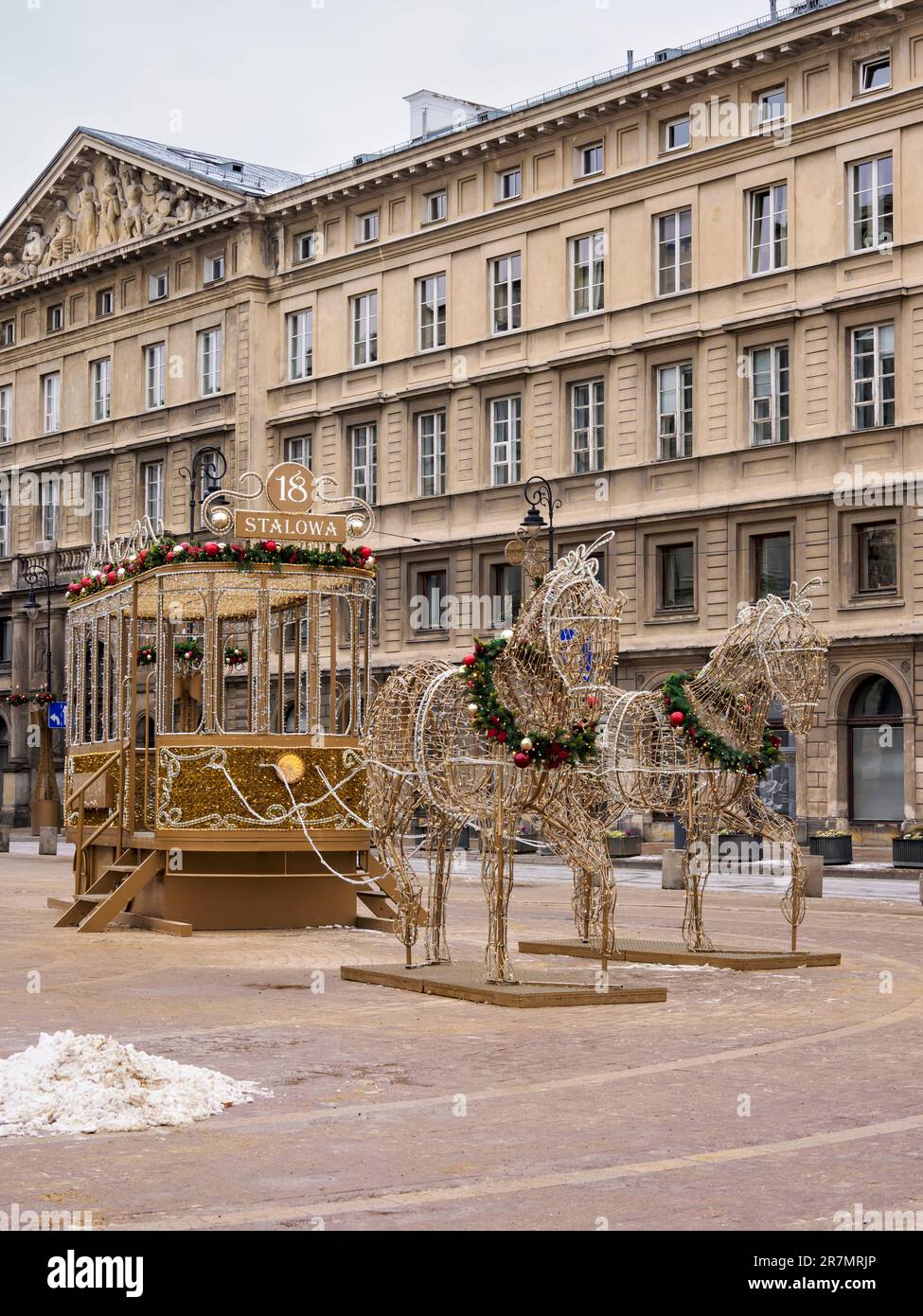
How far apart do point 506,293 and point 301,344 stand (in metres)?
9.24

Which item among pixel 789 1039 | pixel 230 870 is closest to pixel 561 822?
pixel 789 1039

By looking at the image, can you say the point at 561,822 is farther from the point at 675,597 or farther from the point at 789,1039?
the point at 675,597

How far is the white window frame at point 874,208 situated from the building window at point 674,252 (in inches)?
187

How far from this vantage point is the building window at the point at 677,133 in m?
47.8

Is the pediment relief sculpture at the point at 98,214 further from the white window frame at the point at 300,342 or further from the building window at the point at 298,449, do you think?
the building window at the point at 298,449

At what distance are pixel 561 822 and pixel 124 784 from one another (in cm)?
954

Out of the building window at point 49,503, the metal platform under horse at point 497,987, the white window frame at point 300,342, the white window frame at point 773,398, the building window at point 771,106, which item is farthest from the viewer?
the building window at point 49,503

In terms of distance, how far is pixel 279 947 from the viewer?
2041cm

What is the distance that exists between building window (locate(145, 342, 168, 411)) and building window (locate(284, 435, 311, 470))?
22.6 ft

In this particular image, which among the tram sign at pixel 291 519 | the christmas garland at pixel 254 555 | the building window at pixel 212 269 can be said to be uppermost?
the building window at pixel 212 269

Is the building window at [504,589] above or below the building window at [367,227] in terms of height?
below

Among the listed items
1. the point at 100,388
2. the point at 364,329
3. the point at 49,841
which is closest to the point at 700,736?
the point at 49,841

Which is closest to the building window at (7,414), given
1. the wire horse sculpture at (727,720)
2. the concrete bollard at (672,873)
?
the concrete bollard at (672,873)

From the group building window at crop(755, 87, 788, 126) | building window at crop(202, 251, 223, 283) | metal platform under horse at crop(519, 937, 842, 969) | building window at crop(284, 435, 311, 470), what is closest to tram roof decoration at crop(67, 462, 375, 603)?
metal platform under horse at crop(519, 937, 842, 969)
